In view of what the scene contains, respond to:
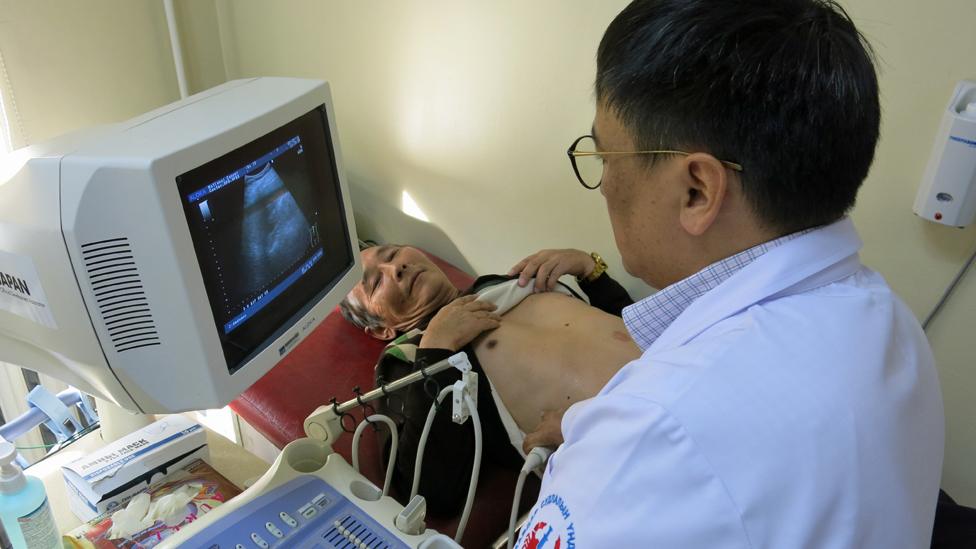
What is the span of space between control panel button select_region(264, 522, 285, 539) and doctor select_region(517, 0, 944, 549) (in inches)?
18.0

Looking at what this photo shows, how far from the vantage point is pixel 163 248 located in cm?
87

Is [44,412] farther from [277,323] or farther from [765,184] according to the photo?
[765,184]

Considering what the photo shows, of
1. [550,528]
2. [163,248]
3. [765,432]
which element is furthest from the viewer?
[163,248]

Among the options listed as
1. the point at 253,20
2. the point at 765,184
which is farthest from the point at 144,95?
the point at 765,184

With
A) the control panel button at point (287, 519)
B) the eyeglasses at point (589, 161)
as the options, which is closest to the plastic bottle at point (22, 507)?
the control panel button at point (287, 519)

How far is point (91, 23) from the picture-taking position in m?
2.08

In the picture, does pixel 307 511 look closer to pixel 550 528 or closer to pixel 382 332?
pixel 550 528

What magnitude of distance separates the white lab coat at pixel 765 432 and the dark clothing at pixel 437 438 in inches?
26.8

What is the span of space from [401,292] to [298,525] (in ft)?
3.18

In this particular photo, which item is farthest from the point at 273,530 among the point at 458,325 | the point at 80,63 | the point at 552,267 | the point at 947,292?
the point at 80,63

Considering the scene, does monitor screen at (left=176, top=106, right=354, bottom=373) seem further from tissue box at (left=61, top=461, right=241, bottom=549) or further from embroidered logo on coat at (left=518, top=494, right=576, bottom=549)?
embroidered logo on coat at (left=518, top=494, right=576, bottom=549)

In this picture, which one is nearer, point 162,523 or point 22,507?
point 22,507

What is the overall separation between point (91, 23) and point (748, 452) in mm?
2272

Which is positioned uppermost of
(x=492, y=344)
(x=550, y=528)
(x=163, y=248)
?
(x=163, y=248)
